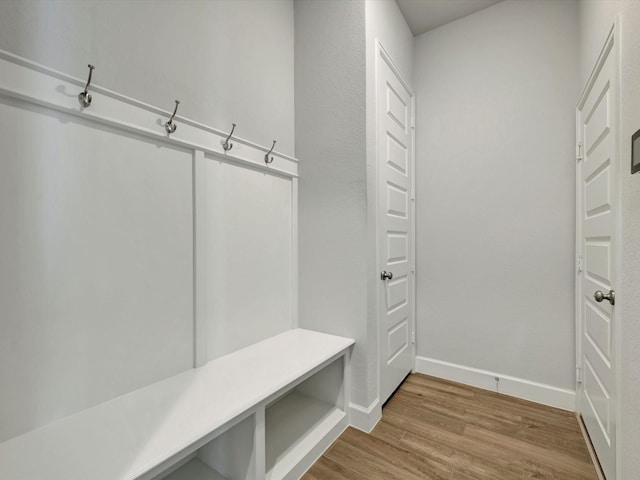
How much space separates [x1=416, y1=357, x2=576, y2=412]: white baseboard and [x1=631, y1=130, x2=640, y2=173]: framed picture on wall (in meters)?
1.68

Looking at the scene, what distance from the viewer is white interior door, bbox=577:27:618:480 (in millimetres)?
1314

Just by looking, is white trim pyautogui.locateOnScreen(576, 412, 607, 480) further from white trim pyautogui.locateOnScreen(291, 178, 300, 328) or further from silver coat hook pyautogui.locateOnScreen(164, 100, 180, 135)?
silver coat hook pyautogui.locateOnScreen(164, 100, 180, 135)

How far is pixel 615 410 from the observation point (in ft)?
4.03

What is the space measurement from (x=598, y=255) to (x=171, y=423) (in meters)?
2.09

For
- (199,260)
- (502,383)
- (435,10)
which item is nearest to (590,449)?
(502,383)

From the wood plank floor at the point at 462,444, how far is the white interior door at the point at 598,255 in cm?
17

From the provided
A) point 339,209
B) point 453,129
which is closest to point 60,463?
point 339,209

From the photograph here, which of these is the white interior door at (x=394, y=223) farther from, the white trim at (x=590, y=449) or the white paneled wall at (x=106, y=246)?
the white trim at (x=590, y=449)

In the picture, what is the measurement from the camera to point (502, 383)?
2.21 metres

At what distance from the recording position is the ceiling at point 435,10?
2238mm

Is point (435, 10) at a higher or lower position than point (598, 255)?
higher

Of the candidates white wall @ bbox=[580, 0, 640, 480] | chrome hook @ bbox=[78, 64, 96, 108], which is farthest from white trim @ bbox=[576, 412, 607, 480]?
chrome hook @ bbox=[78, 64, 96, 108]

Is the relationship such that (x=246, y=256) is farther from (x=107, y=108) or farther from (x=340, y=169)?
(x=107, y=108)

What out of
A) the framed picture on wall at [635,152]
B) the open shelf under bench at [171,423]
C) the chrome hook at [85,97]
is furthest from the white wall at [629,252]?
the chrome hook at [85,97]
